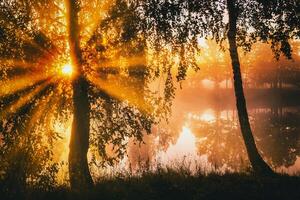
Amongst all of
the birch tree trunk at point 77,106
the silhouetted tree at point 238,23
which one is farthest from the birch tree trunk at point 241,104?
the birch tree trunk at point 77,106

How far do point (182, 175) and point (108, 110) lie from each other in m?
3.34

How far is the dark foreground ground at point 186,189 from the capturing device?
10.9 metres

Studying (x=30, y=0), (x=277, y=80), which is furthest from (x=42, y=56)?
(x=277, y=80)

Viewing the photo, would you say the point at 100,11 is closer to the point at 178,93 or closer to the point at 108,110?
the point at 108,110

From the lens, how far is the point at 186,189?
11.5m

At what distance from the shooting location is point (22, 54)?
11156 millimetres

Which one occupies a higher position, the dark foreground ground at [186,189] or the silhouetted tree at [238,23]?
the silhouetted tree at [238,23]

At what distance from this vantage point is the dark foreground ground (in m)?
10.9

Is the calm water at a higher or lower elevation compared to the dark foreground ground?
higher

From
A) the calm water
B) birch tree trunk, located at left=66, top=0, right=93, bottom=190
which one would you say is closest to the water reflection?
the calm water

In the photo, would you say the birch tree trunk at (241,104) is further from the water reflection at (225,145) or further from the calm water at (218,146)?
the water reflection at (225,145)

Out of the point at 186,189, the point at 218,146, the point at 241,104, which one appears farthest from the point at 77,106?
the point at 218,146

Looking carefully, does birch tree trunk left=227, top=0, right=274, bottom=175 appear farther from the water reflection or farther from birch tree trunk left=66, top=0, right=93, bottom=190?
birch tree trunk left=66, top=0, right=93, bottom=190

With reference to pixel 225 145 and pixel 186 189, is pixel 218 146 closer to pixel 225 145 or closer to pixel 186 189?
pixel 225 145
